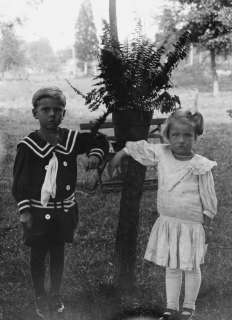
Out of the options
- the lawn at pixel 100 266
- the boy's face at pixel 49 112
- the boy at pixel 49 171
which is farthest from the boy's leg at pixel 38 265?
the boy's face at pixel 49 112

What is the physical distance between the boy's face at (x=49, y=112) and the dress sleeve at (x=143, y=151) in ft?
1.67

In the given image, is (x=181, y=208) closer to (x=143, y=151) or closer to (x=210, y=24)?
(x=143, y=151)


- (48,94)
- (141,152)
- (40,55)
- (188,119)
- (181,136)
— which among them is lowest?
(141,152)

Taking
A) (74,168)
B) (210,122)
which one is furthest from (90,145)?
(210,122)

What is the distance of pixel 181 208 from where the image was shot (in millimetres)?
3039

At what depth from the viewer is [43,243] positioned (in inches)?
123

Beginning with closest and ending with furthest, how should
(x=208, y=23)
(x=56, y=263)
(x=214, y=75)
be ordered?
(x=56, y=263) < (x=208, y=23) < (x=214, y=75)

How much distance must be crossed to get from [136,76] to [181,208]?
0.94 m

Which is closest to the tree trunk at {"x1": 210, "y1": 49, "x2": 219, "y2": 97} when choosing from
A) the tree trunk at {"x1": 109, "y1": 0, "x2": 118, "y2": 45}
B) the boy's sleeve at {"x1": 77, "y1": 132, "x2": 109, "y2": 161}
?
the tree trunk at {"x1": 109, "y1": 0, "x2": 118, "y2": 45}

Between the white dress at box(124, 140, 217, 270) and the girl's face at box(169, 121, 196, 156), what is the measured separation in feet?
0.35

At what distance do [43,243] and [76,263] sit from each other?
1.19 meters

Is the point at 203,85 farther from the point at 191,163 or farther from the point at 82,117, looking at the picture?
the point at 191,163

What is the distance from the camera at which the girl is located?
3.01 m

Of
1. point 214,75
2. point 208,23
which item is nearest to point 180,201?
point 208,23
